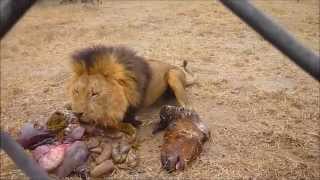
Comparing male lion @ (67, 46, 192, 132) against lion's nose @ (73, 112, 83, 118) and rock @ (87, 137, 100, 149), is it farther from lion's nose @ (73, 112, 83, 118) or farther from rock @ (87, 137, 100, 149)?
rock @ (87, 137, 100, 149)

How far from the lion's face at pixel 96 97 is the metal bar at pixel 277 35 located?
2.45 m

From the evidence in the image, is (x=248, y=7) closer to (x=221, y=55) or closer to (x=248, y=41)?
(x=221, y=55)

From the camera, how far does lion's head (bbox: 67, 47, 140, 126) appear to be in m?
3.19

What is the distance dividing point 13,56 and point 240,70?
260 centimetres

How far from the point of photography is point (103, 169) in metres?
3.08

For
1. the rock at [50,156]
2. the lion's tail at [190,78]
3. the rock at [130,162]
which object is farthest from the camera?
the lion's tail at [190,78]

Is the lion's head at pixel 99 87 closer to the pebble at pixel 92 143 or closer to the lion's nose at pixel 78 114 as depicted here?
the lion's nose at pixel 78 114

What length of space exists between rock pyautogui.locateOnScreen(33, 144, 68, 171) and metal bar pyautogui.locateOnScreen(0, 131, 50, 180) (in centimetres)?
213

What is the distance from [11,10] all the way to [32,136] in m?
2.65

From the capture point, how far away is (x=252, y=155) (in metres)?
3.32

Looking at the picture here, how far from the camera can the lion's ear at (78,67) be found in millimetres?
3254

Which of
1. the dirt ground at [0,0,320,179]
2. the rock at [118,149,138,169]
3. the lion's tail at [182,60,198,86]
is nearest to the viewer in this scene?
the rock at [118,149,138,169]

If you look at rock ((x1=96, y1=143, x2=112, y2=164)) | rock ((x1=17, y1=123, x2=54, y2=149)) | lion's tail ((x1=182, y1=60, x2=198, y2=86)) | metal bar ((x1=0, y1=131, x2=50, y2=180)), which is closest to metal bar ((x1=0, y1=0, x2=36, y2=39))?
metal bar ((x1=0, y1=131, x2=50, y2=180))

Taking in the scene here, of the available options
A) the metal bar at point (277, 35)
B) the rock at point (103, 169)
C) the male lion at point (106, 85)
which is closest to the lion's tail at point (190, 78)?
the male lion at point (106, 85)
